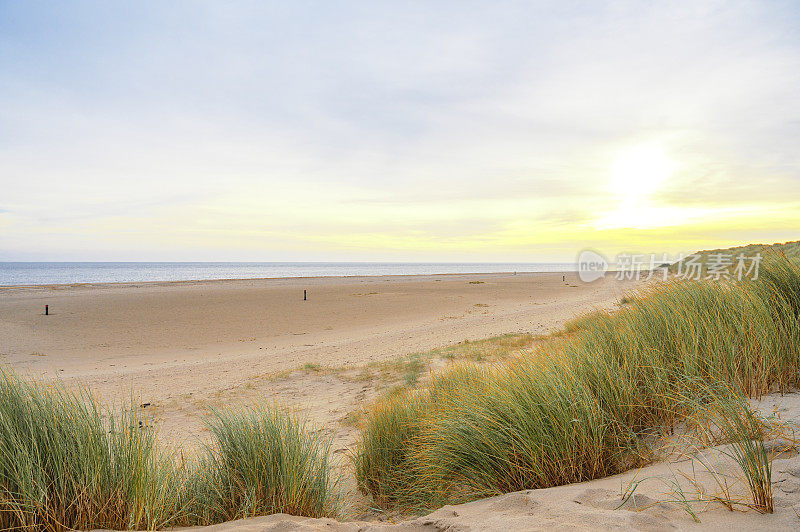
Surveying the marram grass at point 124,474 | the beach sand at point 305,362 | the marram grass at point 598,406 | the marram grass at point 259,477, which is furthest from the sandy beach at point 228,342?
the marram grass at point 598,406

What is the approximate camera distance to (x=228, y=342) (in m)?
19.9

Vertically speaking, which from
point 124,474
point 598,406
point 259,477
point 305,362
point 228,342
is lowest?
point 228,342

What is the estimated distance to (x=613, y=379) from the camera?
3984mm

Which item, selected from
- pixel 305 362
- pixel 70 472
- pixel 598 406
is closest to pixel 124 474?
pixel 70 472

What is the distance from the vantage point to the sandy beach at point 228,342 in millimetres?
9689

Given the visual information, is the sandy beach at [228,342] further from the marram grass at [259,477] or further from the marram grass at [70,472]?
the marram grass at [70,472]

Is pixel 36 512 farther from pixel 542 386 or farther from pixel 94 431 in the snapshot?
pixel 542 386

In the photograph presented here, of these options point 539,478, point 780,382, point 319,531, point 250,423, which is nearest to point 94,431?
point 250,423

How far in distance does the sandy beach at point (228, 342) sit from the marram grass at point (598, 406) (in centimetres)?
215

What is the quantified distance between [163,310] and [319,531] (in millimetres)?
30803

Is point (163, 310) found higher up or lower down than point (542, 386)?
lower down

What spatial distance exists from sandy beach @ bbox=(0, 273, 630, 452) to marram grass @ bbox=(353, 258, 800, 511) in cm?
215

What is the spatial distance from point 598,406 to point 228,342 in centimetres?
1902

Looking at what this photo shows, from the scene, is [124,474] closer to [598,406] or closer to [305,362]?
[598,406]
